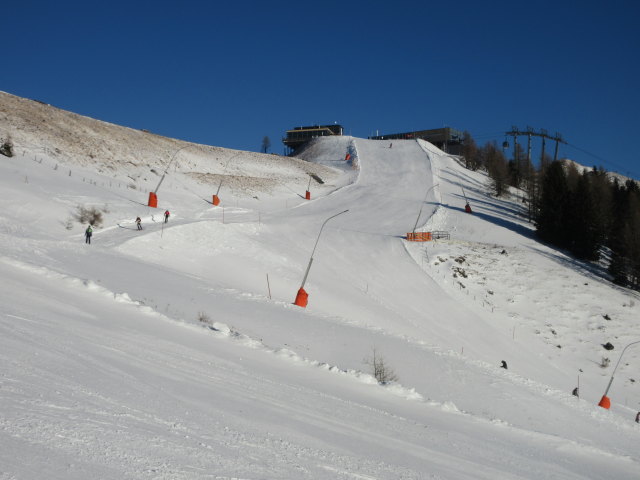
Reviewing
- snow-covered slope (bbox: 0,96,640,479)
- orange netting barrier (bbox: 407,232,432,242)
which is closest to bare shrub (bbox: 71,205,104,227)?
snow-covered slope (bbox: 0,96,640,479)

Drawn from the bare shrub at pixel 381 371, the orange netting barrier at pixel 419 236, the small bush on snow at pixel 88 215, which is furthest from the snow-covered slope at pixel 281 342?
the orange netting barrier at pixel 419 236

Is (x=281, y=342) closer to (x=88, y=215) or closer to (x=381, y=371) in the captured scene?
(x=381, y=371)

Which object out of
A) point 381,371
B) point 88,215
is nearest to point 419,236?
point 88,215

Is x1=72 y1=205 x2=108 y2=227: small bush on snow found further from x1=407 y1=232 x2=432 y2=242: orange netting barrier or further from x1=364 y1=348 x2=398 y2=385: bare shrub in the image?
x1=407 y1=232 x2=432 y2=242: orange netting barrier

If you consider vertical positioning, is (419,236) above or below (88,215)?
above

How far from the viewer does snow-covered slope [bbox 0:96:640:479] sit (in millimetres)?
5535

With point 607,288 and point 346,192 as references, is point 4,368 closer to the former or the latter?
point 607,288

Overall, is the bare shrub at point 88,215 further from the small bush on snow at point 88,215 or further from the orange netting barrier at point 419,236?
Result: the orange netting barrier at point 419,236

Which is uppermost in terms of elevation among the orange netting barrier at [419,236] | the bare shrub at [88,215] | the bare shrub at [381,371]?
the orange netting barrier at [419,236]

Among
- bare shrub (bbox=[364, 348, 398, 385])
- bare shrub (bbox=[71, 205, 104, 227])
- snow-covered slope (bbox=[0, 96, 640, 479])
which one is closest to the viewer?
snow-covered slope (bbox=[0, 96, 640, 479])

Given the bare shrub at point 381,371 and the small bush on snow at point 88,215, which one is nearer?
the bare shrub at point 381,371

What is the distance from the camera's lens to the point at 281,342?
55.7 ft

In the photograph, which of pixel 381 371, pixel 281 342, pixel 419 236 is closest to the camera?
pixel 381 371

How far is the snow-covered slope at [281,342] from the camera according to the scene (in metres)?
5.54
